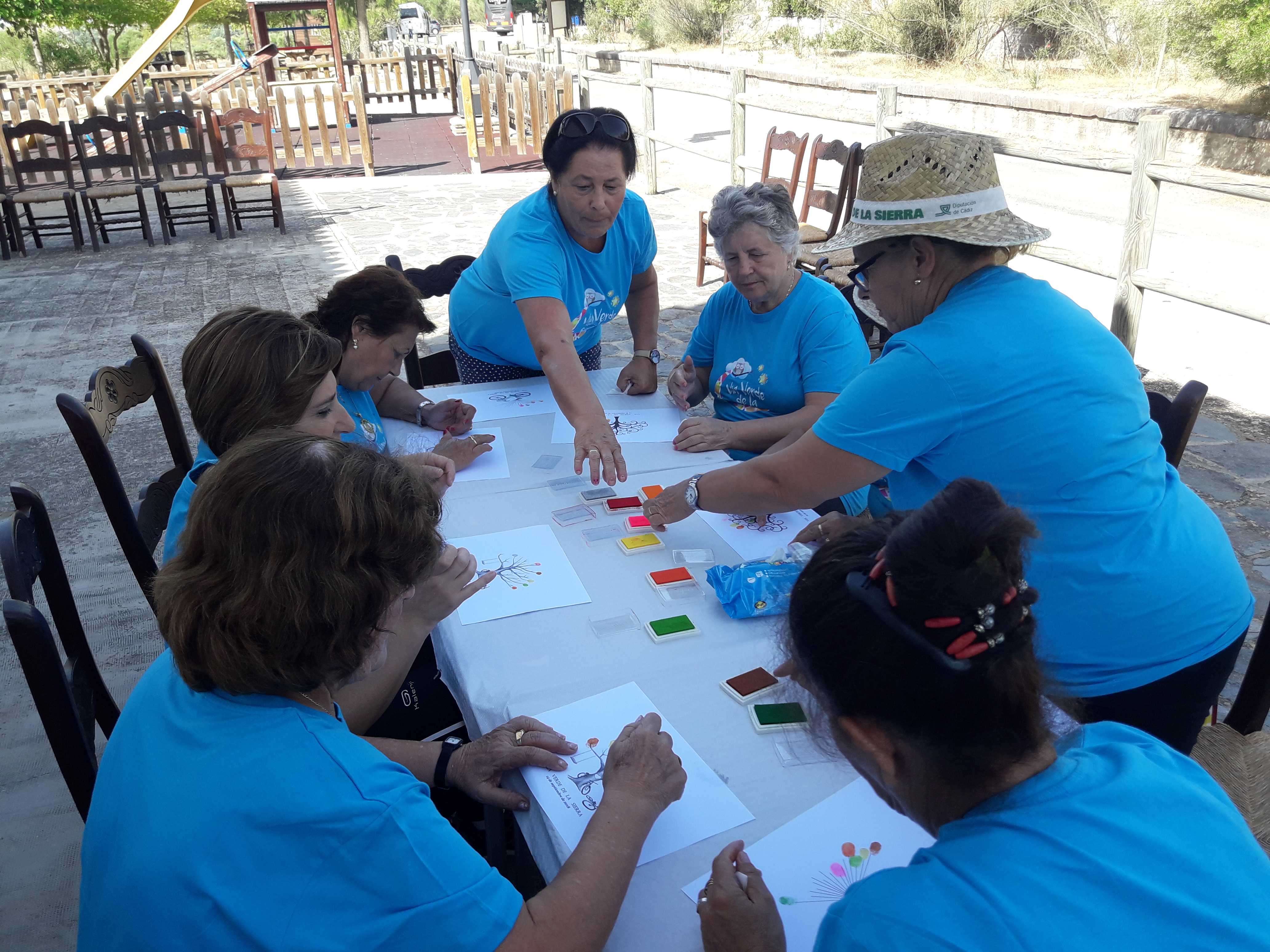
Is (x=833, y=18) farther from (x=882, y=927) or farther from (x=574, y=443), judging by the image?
(x=882, y=927)

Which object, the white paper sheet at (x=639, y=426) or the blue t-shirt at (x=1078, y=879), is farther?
the white paper sheet at (x=639, y=426)

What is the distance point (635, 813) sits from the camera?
131 cm

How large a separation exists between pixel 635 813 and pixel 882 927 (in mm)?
491

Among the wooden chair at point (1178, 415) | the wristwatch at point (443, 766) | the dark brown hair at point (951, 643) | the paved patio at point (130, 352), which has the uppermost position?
the dark brown hair at point (951, 643)

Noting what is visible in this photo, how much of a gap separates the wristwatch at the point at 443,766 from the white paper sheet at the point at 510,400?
65.7 inches

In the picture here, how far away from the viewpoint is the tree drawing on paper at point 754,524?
7.42 feet

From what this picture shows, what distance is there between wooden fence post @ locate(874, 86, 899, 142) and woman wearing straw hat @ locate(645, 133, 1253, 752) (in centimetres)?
576

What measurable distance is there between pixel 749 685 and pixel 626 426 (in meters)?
1.50

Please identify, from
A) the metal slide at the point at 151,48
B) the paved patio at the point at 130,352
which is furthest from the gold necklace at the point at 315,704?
the metal slide at the point at 151,48

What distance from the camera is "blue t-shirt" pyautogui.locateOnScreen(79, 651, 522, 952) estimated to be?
1042mm

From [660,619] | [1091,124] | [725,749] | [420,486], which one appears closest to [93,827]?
[420,486]

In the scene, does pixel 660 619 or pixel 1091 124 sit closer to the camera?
pixel 660 619

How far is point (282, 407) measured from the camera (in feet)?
6.37

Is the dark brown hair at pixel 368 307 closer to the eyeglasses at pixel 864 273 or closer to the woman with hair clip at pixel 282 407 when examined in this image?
the woman with hair clip at pixel 282 407
